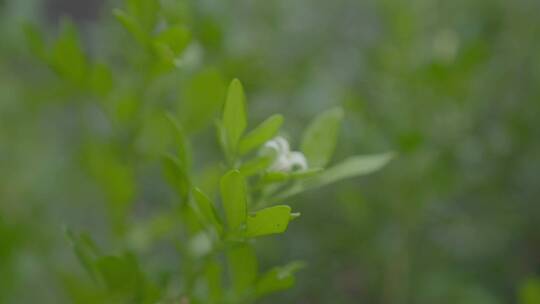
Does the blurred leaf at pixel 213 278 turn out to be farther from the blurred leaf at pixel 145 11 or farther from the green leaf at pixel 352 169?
the blurred leaf at pixel 145 11

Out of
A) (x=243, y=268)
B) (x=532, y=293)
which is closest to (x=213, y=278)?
(x=243, y=268)

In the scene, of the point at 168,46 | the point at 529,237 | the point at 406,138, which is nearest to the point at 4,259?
the point at 168,46

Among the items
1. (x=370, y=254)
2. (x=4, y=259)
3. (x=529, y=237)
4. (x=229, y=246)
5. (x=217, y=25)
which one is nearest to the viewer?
(x=229, y=246)

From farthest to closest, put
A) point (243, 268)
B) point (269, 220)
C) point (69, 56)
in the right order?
1. point (69, 56)
2. point (243, 268)
3. point (269, 220)

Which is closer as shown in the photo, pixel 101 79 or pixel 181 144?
pixel 181 144

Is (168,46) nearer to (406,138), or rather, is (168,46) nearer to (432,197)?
(406,138)

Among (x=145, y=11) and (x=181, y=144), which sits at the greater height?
(x=145, y=11)

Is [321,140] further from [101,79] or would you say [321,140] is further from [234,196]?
[101,79]

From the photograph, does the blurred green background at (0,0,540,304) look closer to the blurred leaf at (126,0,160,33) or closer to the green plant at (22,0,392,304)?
the green plant at (22,0,392,304)
